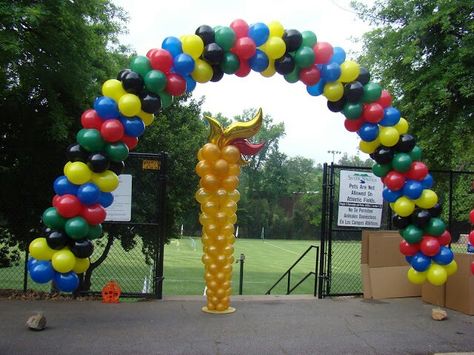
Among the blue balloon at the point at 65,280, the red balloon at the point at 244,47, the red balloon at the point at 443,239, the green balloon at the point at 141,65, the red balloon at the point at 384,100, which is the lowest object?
the blue balloon at the point at 65,280

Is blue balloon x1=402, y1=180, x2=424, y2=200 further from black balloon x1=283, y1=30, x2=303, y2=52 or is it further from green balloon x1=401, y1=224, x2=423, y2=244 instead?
black balloon x1=283, y1=30, x2=303, y2=52

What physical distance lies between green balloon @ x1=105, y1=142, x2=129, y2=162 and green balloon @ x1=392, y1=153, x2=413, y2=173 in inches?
145

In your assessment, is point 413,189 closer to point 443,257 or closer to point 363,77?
point 443,257

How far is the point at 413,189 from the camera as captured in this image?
21.7ft

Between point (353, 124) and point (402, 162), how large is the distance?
85cm

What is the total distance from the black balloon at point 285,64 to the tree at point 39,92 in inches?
130

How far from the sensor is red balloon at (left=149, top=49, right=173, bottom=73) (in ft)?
19.2

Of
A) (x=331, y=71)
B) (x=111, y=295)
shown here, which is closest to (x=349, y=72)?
(x=331, y=71)

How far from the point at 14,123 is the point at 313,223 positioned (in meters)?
48.5

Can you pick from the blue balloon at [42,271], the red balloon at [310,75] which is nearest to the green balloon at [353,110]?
the red balloon at [310,75]

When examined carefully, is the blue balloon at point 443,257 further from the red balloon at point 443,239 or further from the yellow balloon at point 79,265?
the yellow balloon at point 79,265

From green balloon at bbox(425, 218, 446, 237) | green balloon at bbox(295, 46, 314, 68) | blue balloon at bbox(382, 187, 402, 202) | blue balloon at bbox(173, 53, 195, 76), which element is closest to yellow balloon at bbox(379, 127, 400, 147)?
blue balloon at bbox(382, 187, 402, 202)

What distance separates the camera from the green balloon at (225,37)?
6.04 m

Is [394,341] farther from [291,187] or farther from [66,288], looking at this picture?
[291,187]
